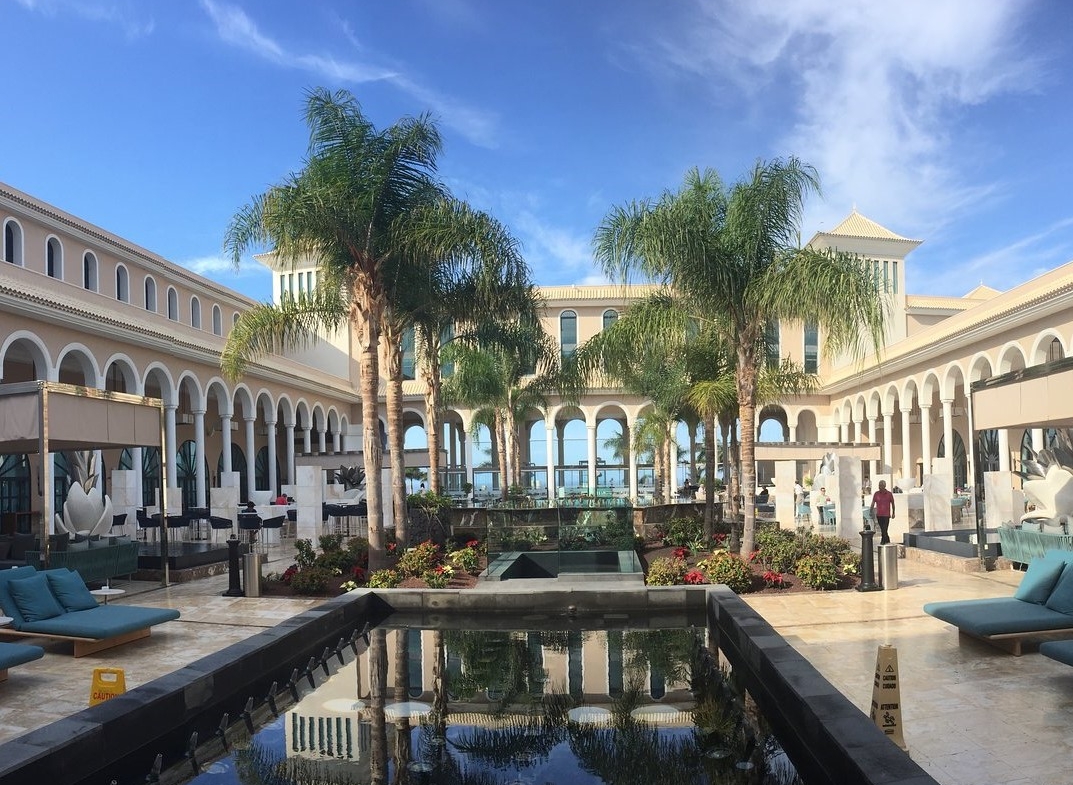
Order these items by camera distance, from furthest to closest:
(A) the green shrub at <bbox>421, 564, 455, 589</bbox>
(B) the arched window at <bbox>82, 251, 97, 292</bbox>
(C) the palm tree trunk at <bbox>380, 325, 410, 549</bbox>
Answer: (B) the arched window at <bbox>82, 251, 97, 292</bbox>, (C) the palm tree trunk at <bbox>380, 325, 410, 549</bbox>, (A) the green shrub at <bbox>421, 564, 455, 589</bbox>

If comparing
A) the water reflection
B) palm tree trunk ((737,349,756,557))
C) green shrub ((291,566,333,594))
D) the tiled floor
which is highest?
palm tree trunk ((737,349,756,557))

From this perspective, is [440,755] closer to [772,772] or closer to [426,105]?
[772,772]

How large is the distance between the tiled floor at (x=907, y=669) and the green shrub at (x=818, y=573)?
0.31 metres

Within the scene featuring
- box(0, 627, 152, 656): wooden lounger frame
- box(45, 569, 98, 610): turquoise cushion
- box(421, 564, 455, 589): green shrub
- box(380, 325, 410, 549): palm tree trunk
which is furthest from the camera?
box(380, 325, 410, 549): palm tree trunk

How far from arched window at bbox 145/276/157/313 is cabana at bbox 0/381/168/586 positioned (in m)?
17.1

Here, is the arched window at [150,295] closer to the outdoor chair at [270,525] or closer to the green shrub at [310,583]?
the outdoor chair at [270,525]

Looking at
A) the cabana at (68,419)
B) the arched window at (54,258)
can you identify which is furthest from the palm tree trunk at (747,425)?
the arched window at (54,258)

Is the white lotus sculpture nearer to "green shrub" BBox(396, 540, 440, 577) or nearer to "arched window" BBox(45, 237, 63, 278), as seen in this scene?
"green shrub" BBox(396, 540, 440, 577)

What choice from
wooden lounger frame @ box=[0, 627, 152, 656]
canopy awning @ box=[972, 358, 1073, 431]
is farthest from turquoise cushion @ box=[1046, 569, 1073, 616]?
wooden lounger frame @ box=[0, 627, 152, 656]

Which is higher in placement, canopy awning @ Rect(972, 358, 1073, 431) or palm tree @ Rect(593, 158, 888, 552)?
palm tree @ Rect(593, 158, 888, 552)

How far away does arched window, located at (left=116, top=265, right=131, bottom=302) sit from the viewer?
27656mm

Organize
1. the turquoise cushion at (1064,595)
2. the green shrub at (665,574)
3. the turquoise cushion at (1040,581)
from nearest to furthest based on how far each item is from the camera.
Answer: the turquoise cushion at (1064,595) < the turquoise cushion at (1040,581) < the green shrub at (665,574)

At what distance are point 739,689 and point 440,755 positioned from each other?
2834 mm

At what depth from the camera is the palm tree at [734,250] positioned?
12930 mm
